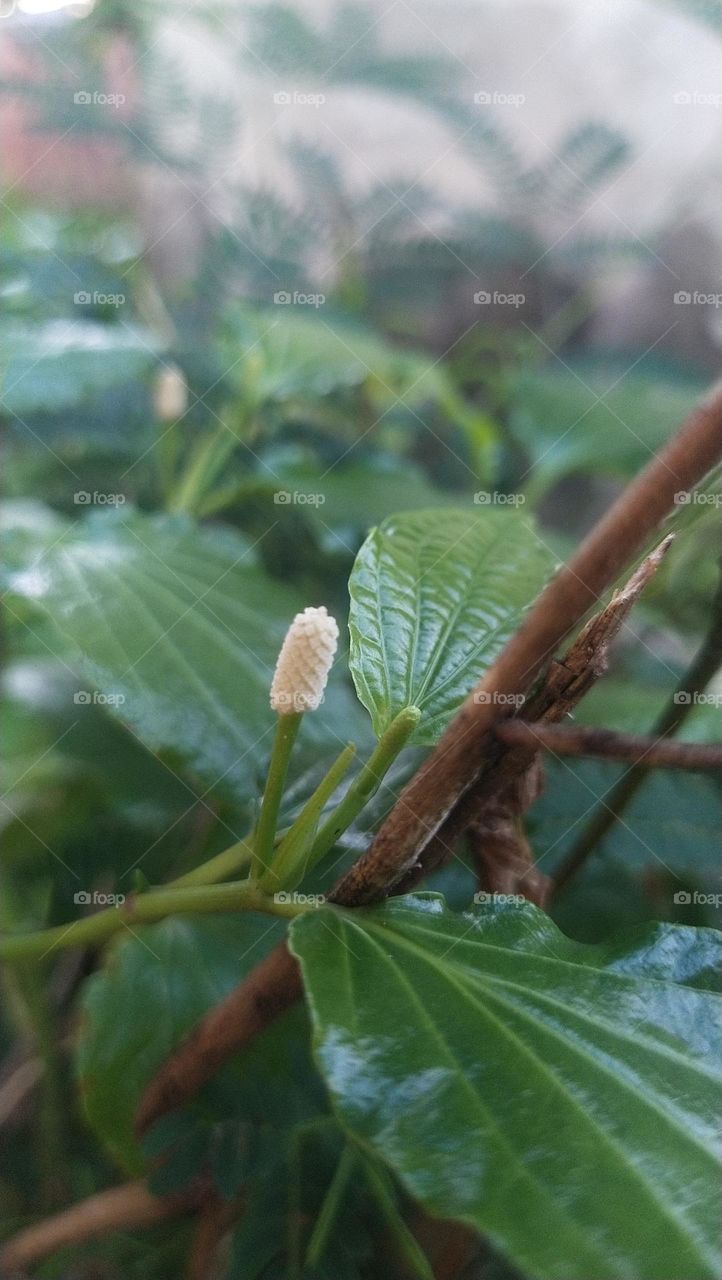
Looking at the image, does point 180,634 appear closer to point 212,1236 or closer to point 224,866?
point 224,866

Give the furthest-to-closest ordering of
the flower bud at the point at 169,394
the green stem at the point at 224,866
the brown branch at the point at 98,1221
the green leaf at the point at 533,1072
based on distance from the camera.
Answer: the flower bud at the point at 169,394
the brown branch at the point at 98,1221
the green stem at the point at 224,866
the green leaf at the point at 533,1072

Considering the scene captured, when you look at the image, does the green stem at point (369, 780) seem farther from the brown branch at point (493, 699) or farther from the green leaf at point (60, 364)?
the green leaf at point (60, 364)

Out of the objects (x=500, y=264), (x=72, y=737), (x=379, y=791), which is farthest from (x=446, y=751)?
(x=500, y=264)

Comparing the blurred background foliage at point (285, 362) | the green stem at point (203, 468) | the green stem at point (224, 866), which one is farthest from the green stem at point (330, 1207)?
the green stem at point (203, 468)

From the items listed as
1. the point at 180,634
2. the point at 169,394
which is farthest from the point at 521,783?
the point at 169,394

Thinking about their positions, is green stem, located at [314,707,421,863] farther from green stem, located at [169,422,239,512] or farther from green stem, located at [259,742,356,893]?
green stem, located at [169,422,239,512]

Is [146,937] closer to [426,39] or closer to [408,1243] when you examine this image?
[408,1243]
